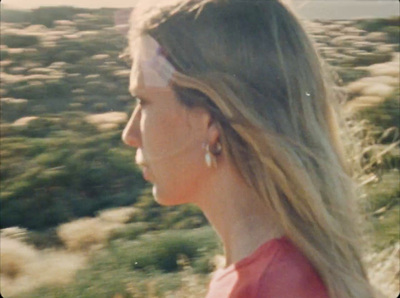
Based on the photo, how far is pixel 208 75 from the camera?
140cm

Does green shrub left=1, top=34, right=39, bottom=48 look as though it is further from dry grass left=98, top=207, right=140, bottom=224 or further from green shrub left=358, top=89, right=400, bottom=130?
green shrub left=358, top=89, right=400, bottom=130

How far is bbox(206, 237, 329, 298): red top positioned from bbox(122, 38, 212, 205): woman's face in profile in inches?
8.0

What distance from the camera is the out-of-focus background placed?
2967mm

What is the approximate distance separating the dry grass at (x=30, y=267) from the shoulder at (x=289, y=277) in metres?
1.67

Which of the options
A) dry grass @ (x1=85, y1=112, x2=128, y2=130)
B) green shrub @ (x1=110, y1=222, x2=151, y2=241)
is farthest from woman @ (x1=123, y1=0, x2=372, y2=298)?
dry grass @ (x1=85, y1=112, x2=128, y2=130)

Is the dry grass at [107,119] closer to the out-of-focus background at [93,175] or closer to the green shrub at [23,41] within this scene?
the out-of-focus background at [93,175]

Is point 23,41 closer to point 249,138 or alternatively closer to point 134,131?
point 134,131

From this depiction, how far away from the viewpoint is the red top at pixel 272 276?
133cm

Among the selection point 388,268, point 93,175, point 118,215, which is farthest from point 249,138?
point 93,175

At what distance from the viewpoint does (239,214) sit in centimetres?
149

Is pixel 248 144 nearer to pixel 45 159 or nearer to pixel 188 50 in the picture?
pixel 188 50

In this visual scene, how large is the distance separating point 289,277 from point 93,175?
2.37 metres

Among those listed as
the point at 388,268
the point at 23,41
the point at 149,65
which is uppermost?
the point at 149,65

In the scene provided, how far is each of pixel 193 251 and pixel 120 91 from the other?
2.94 ft
